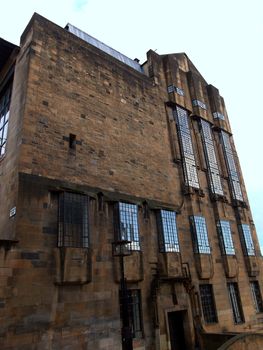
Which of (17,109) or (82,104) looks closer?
(17,109)

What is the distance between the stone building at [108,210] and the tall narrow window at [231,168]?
259 millimetres

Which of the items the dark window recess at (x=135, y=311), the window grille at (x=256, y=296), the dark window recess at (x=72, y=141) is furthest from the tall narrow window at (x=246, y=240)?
the dark window recess at (x=72, y=141)

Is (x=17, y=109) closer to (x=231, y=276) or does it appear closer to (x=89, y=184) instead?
(x=89, y=184)

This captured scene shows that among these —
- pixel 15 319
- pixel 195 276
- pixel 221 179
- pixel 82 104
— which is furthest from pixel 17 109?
pixel 221 179

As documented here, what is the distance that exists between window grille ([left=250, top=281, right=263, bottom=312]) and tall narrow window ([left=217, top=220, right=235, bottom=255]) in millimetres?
2983

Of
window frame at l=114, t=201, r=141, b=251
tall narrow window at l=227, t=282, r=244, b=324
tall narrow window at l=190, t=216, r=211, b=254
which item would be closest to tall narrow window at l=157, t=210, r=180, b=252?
window frame at l=114, t=201, r=141, b=251

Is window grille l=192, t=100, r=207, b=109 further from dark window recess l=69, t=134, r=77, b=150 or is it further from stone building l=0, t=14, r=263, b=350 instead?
Result: dark window recess l=69, t=134, r=77, b=150

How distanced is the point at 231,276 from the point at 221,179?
645 cm

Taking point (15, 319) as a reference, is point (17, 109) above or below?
above

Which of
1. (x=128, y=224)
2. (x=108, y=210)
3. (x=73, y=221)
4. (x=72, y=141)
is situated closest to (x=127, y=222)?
(x=128, y=224)

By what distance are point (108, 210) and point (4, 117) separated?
7.08 m

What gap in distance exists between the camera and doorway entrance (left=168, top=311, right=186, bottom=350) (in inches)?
498

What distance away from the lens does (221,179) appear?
767 inches

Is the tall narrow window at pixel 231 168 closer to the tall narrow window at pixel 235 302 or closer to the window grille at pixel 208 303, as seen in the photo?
the tall narrow window at pixel 235 302
